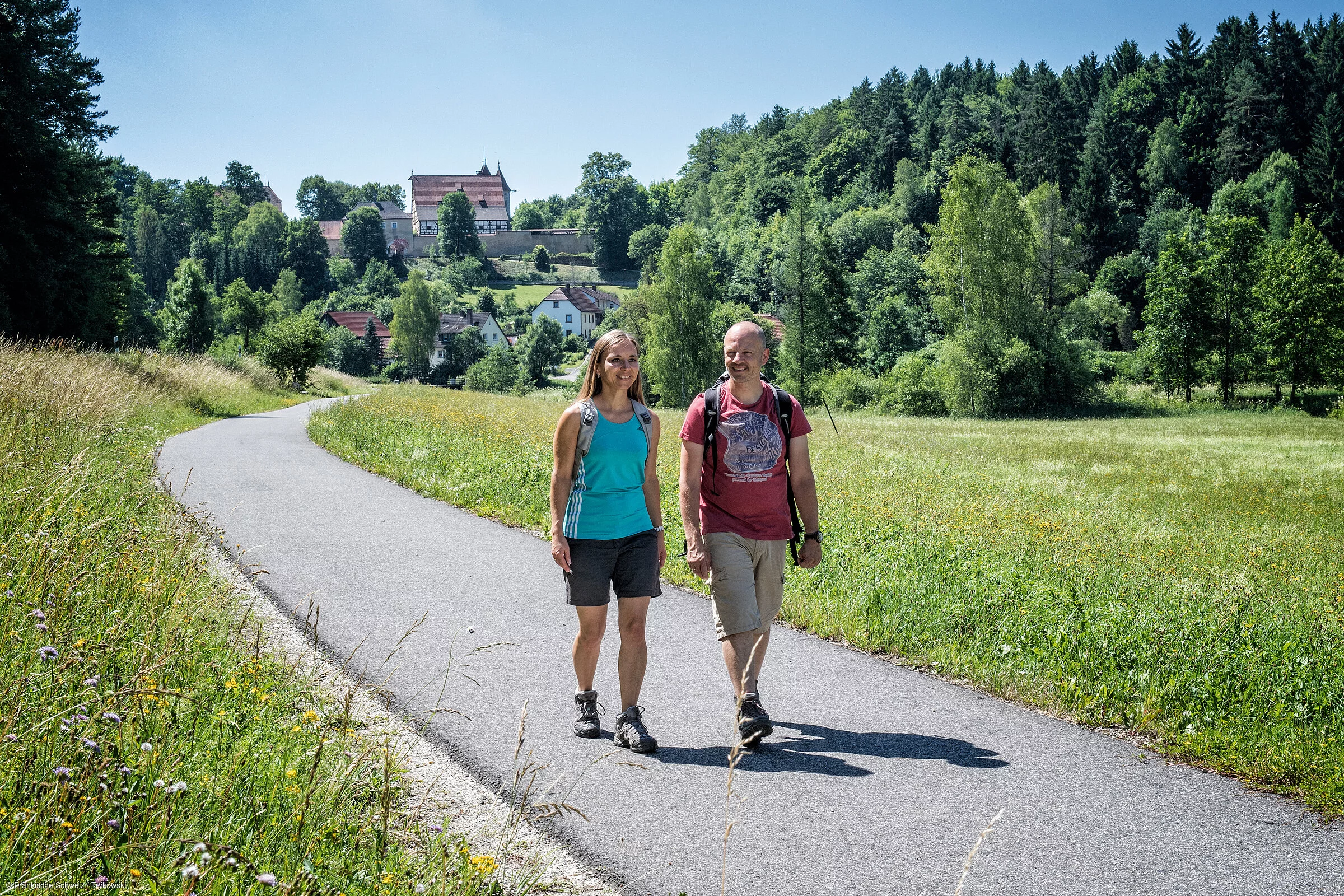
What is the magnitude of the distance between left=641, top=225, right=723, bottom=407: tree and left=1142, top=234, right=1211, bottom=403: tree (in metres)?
24.4

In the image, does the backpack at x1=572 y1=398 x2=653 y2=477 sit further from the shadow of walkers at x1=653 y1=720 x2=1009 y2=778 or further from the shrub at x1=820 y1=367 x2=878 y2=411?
the shrub at x1=820 y1=367 x2=878 y2=411

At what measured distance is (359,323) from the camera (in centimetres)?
10894

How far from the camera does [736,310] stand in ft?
193

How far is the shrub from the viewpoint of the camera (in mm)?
48625

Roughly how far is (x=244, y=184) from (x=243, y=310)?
118695 millimetres

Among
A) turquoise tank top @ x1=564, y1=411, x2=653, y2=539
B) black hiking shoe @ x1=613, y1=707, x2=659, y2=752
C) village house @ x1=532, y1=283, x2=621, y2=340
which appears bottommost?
black hiking shoe @ x1=613, y1=707, x2=659, y2=752

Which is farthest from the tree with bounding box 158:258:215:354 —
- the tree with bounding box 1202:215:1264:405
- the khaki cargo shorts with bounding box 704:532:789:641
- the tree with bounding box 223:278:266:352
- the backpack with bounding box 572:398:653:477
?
the tree with bounding box 1202:215:1264:405

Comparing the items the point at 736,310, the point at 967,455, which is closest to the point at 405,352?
the point at 736,310

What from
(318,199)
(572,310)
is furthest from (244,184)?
(572,310)

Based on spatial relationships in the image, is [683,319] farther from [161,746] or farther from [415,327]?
[161,746]

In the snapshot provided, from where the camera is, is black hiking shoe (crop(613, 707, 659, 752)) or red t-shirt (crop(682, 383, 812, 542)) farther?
red t-shirt (crop(682, 383, 812, 542))

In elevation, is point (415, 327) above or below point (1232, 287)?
above

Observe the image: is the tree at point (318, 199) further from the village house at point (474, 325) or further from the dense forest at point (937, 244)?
the village house at point (474, 325)

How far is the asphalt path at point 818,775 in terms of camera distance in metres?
3.34
